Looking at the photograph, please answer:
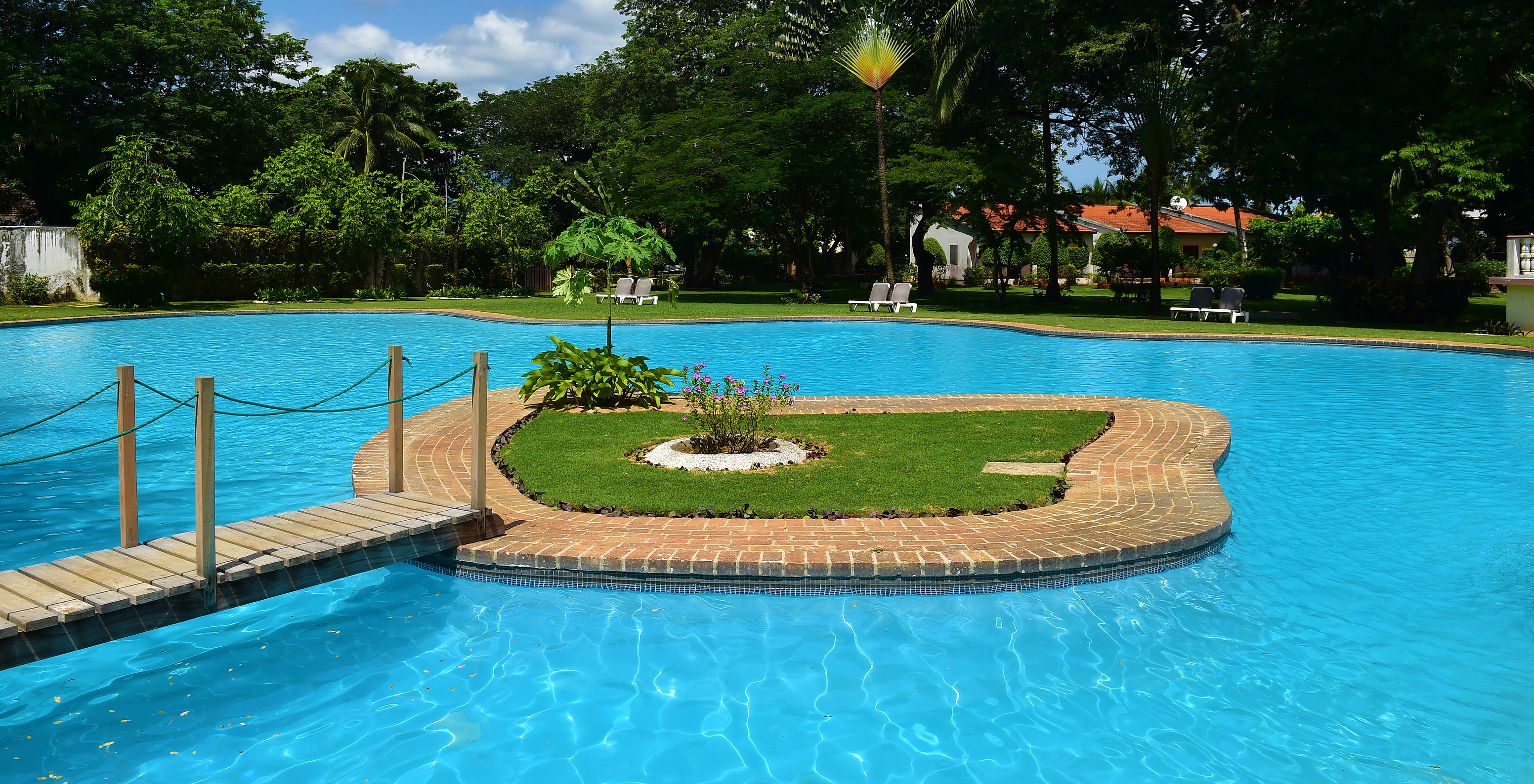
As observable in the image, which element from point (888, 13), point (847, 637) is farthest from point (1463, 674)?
point (888, 13)

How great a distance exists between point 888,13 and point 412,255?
70.4 ft

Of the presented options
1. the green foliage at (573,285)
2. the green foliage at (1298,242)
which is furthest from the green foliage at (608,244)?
the green foliage at (1298,242)

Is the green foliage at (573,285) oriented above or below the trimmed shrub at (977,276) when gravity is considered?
below

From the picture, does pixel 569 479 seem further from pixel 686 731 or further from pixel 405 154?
pixel 405 154

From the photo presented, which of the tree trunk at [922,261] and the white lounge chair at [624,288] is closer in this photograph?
the white lounge chair at [624,288]

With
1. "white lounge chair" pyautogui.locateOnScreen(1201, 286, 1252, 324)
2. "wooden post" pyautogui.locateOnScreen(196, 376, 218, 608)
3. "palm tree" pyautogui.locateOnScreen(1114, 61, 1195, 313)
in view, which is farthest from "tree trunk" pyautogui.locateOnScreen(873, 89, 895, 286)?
"wooden post" pyautogui.locateOnScreen(196, 376, 218, 608)

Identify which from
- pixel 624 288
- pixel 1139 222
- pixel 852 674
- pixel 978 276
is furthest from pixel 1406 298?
pixel 1139 222

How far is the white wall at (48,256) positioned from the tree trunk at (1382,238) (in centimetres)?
3967

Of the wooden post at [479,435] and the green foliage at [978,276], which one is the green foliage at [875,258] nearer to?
the green foliage at [978,276]

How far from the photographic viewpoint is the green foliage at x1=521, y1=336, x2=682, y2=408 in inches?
504

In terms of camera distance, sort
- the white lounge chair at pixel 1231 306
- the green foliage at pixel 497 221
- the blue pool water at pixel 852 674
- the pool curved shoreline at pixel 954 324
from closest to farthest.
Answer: the blue pool water at pixel 852 674 < the pool curved shoreline at pixel 954 324 < the white lounge chair at pixel 1231 306 < the green foliage at pixel 497 221

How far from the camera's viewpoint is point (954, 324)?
27500 mm

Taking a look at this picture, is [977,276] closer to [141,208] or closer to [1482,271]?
[1482,271]

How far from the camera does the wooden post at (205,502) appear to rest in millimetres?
5281
